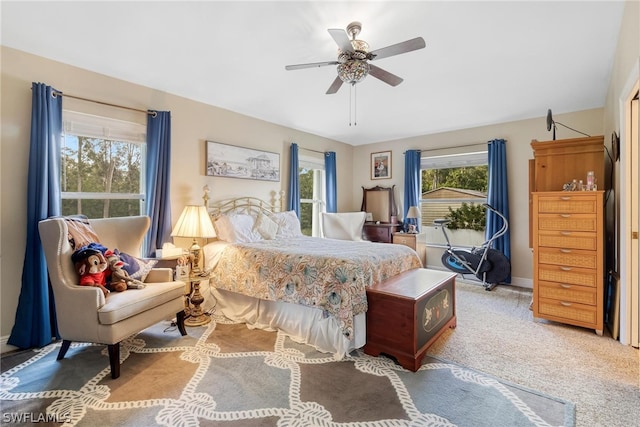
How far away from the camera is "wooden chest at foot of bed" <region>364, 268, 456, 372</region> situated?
2.28 metres

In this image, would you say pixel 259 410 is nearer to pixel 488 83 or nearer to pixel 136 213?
pixel 136 213

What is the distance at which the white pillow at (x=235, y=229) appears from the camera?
361 cm

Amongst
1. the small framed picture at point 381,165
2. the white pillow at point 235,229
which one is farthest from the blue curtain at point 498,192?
the white pillow at point 235,229

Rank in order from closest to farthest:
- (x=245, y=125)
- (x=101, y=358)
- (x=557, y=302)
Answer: (x=101, y=358) → (x=557, y=302) → (x=245, y=125)

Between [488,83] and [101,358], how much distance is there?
4.76m

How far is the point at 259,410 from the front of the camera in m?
1.81

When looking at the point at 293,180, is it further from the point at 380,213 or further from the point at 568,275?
the point at 568,275

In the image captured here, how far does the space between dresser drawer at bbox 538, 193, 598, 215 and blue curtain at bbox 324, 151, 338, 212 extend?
Answer: 3407 millimetres

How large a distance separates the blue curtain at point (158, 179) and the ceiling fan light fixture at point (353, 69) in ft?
7.19

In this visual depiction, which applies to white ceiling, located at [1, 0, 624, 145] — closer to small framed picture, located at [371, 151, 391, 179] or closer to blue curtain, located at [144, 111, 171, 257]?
blue curtain, located at [144, 111, 171, 257]

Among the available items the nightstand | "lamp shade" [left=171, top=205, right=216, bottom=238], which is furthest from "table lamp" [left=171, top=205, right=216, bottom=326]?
the nightstand

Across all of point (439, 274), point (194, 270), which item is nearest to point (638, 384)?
point (439, 274)

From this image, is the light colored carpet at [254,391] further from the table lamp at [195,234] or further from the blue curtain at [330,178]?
the blue curtain at [330,178]

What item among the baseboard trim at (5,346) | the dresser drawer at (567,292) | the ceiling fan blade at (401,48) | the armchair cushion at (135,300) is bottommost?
the baseboard trim at (5,346)
